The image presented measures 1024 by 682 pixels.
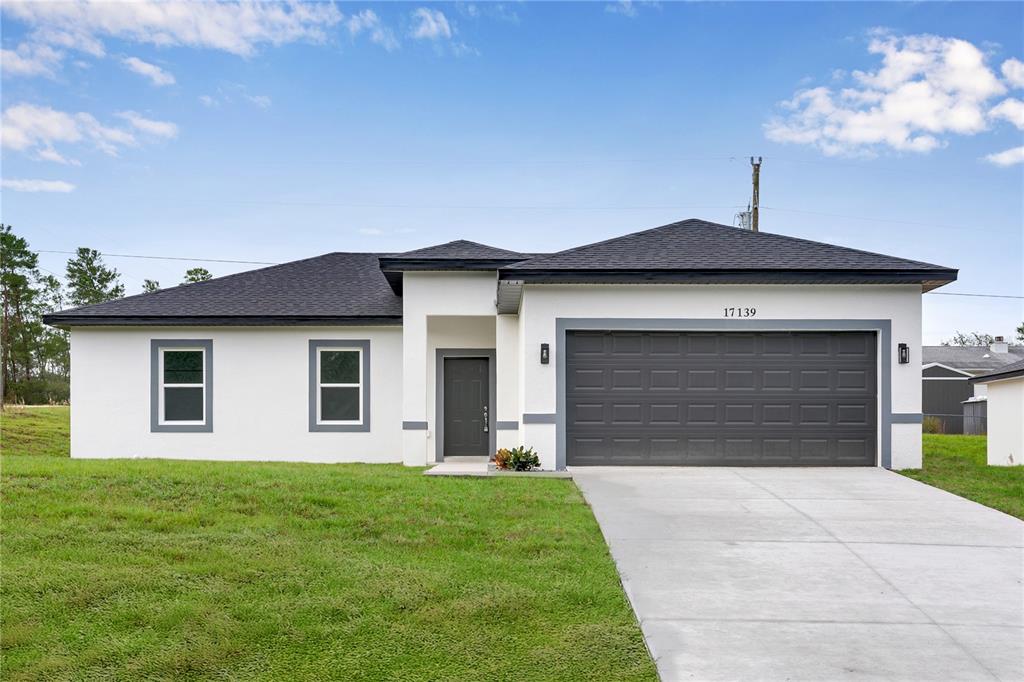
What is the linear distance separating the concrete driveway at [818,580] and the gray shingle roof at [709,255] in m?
3.65

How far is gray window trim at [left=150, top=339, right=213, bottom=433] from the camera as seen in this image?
14461mm

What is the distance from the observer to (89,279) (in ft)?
146

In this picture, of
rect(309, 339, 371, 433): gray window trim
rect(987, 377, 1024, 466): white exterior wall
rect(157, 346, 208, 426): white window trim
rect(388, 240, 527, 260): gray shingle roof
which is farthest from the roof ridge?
rect(987, 377, 1024, 466): white exterior wall

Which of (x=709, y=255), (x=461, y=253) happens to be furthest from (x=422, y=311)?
(x=709, y=255)

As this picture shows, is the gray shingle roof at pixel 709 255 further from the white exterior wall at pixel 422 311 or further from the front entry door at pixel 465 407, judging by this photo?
the front entry door at pixel 465 407

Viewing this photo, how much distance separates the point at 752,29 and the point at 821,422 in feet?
31.3

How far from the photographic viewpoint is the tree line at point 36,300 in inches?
1471

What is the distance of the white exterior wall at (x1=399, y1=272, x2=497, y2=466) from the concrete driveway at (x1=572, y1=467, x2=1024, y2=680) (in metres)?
4.93

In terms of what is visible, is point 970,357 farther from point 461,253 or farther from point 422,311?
point 422,311

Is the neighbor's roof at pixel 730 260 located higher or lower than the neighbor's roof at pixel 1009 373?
higher

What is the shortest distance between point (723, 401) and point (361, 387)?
712 centimetres

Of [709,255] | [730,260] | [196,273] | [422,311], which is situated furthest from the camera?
[196,273]

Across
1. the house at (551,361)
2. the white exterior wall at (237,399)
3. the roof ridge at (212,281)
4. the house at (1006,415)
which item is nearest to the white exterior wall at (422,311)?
the house at (551,361)

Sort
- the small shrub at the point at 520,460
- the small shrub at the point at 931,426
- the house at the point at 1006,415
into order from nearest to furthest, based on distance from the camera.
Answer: the small shrub at the point at 520,460
the house at the point at 1006,415
the small shrub at the point at 931,426
